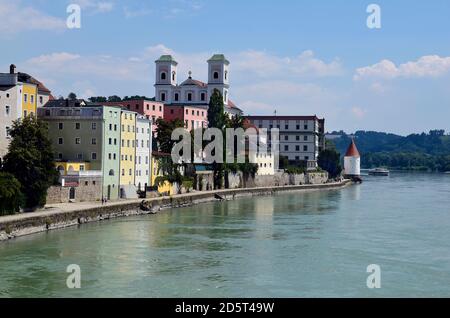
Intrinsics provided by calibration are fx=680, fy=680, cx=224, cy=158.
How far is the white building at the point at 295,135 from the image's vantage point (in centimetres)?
11150

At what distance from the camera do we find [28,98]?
5122 cm

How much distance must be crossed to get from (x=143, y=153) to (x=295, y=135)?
5400 cm

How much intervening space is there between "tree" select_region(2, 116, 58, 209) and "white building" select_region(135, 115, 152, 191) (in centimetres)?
1496

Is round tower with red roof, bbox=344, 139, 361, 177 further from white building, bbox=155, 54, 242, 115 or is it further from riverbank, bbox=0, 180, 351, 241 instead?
riverbank, bbox=0, 180, 351, 241

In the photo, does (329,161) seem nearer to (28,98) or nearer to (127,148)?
(127,148)

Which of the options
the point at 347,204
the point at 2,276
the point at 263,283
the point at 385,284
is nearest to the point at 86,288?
the point at 2,276

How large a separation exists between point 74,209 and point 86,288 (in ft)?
61.5

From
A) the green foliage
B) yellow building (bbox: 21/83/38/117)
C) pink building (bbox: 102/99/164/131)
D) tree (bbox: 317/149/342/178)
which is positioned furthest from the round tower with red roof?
the green foliage

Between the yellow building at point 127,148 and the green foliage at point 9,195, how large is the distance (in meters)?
15.5

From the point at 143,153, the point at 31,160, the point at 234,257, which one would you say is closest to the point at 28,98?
the point at 31,160

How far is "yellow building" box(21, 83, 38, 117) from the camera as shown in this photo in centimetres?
5044
